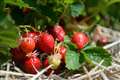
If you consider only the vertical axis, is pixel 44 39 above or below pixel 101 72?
above

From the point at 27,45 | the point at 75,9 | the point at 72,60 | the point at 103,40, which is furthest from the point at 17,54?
the point at 103,40

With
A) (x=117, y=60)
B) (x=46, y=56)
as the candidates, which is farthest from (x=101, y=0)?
(x=46, y=56)

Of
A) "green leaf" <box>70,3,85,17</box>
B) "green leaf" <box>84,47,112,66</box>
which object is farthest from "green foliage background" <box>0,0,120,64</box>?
"green leaf" <box>84,47,112,66</box>

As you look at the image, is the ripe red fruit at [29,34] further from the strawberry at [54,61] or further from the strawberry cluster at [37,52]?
the strawberry at [54,61]

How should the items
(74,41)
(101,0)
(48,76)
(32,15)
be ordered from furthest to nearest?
(101,0) → (32,15) → (74,41) → (48,76)

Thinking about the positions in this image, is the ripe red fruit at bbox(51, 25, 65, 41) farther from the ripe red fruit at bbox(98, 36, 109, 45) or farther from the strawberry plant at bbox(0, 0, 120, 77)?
the ripe red fruit at bbox(98, 36, 109, 45)

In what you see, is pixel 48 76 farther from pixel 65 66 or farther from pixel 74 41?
pixel 74 41

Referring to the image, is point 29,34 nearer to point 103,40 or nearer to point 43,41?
point 43,41
